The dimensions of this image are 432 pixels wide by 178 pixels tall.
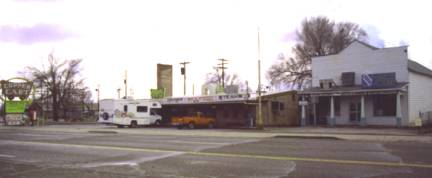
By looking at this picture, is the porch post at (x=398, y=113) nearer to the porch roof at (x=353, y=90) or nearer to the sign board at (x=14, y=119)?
the porch roof at (x=353, y=90)

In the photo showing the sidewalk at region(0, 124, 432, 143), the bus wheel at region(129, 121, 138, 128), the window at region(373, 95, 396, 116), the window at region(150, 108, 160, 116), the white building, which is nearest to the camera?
the sidewalk at region(0, 124, 432, 143)

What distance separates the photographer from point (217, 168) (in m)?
12.5

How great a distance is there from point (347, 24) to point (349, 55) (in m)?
28.3

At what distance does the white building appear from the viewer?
1486 inches

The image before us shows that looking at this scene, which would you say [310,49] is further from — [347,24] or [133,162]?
[133,162]

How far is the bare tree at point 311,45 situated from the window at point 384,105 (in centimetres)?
2509

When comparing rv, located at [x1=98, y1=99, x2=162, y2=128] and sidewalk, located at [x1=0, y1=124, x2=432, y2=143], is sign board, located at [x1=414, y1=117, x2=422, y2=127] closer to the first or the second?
sidewalk, located at [x1=0, y1=124, x2=432, y2=143]

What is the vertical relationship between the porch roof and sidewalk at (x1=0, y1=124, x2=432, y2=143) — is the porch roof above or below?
above

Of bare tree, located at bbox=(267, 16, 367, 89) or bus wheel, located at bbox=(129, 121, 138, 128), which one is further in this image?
bare tree, located at bbox=(267, 16, 367, 89)

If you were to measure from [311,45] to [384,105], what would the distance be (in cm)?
2830

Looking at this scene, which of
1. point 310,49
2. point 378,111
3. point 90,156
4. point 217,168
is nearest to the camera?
point 217,168

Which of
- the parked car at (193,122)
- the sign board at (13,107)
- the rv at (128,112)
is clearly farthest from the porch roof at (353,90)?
the sign board at (13,107)

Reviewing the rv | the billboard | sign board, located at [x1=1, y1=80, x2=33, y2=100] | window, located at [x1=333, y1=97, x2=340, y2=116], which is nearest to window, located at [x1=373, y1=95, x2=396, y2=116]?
window, located at [x1=333, y1=97, x2=340, y2=116]

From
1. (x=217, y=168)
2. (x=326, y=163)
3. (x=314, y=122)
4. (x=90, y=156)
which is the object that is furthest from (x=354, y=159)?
(x=314, y=122)
